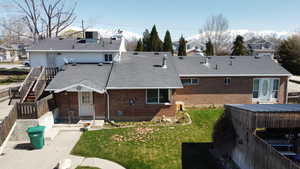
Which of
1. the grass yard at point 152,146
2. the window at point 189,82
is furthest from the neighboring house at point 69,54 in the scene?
the grass yard at point 152,146

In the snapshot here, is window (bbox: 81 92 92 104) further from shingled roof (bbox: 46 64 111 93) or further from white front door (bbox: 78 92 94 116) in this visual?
shingled roof (bbox: 46 64 111 93)

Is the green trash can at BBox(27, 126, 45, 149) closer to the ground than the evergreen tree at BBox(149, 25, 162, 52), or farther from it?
closer to the ground

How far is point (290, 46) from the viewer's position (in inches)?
1533

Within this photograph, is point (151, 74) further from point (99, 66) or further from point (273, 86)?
point (273, 86)

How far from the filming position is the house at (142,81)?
45.0ft

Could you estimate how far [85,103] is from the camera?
45.6 feet

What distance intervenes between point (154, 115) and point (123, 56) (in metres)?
8.00

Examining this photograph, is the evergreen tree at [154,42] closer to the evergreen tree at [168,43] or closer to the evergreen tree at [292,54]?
the evergreen tree at [168,43]

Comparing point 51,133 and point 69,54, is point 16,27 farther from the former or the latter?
Answer: point 51,133

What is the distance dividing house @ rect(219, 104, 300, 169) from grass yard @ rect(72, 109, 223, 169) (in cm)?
144

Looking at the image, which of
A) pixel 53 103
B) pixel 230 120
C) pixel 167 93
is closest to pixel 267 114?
pixel 230 120

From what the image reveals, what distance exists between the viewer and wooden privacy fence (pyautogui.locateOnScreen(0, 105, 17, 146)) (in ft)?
31.5

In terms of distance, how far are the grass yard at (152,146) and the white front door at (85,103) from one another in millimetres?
2630

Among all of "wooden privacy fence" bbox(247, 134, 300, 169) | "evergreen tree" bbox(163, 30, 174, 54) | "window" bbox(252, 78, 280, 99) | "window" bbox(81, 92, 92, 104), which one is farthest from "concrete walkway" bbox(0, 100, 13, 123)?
"evergreen tree" bbox(163, 30, 174, 54)
